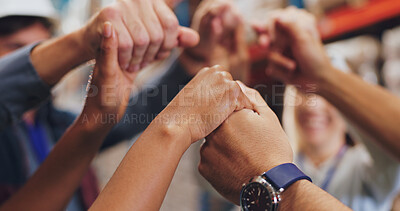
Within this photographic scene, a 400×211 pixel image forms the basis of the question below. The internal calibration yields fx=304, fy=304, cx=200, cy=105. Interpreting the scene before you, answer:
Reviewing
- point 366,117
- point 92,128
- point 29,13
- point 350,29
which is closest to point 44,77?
point 92,128

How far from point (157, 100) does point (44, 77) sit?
14.6 inches

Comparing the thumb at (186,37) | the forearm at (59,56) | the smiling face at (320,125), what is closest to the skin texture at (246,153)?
the thumb at (186,37)

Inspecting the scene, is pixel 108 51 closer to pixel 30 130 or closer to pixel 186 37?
pixel 186 37

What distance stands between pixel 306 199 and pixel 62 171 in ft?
1.55

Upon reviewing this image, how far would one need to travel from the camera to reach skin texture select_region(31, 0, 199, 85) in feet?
1.74

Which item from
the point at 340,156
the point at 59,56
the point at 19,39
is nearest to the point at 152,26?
the point at 59,56

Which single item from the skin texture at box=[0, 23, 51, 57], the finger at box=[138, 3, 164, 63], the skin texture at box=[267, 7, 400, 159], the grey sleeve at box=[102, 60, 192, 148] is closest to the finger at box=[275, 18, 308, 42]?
the skin texture at box=[267, 7, 400, 159]

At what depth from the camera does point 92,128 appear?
587 millimetres

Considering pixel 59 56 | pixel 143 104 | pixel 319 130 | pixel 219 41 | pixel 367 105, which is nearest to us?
pixel 59 56

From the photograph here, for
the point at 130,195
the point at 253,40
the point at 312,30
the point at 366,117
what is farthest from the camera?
the point at 253,40

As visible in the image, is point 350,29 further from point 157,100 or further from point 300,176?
point 300,176

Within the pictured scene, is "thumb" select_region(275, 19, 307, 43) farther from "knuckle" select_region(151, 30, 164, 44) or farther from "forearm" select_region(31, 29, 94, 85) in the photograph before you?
"forearm" select_region(31, 29, 94, 85)

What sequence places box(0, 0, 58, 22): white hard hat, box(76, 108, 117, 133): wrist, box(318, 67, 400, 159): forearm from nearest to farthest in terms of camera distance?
box(76, 108, 117, 133): wrist < box(318, 67, 400, 159): forearm < box(0, 0, 58, 22): white hard hat

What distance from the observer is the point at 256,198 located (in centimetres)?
40
